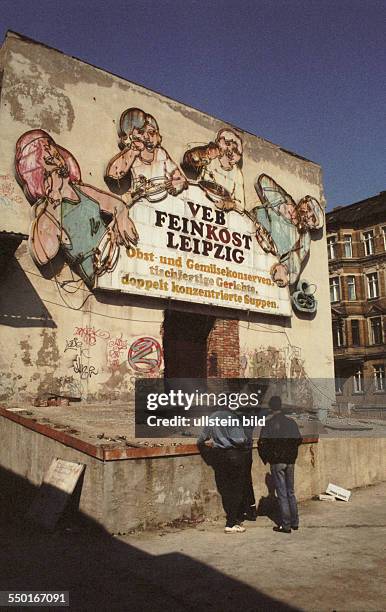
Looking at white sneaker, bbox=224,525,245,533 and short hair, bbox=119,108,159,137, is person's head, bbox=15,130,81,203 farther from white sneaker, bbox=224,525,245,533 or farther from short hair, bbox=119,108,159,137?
white sneaker, bbox=224,525,245,533

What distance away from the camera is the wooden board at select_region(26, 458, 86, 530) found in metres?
6.39

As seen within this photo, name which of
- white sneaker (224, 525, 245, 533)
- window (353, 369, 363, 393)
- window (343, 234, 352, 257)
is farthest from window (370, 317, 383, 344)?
white sneaker (224, 525, 245, 533)

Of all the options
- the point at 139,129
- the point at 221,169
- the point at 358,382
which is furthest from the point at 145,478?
the point at 358,382

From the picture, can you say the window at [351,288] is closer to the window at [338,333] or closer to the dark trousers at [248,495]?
the window at [338,333]

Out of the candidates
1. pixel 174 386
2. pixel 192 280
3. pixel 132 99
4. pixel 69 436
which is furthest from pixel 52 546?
pixel 132 99

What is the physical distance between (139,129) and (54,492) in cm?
1003

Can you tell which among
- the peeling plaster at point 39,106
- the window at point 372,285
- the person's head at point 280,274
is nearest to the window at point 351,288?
the window at point 372,285

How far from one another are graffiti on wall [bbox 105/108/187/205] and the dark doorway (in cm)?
357

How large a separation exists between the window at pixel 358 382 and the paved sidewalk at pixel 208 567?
1263 inches

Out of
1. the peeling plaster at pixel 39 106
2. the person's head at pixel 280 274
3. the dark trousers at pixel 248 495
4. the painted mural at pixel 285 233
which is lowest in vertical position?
the dark trousers at pixel 248 495

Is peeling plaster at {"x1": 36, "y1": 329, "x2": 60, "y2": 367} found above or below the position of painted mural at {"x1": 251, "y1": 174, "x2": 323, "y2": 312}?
below

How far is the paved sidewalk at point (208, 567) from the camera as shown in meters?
4.20

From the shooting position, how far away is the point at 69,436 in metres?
6.91

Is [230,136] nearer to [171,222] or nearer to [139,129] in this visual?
[139,129]
